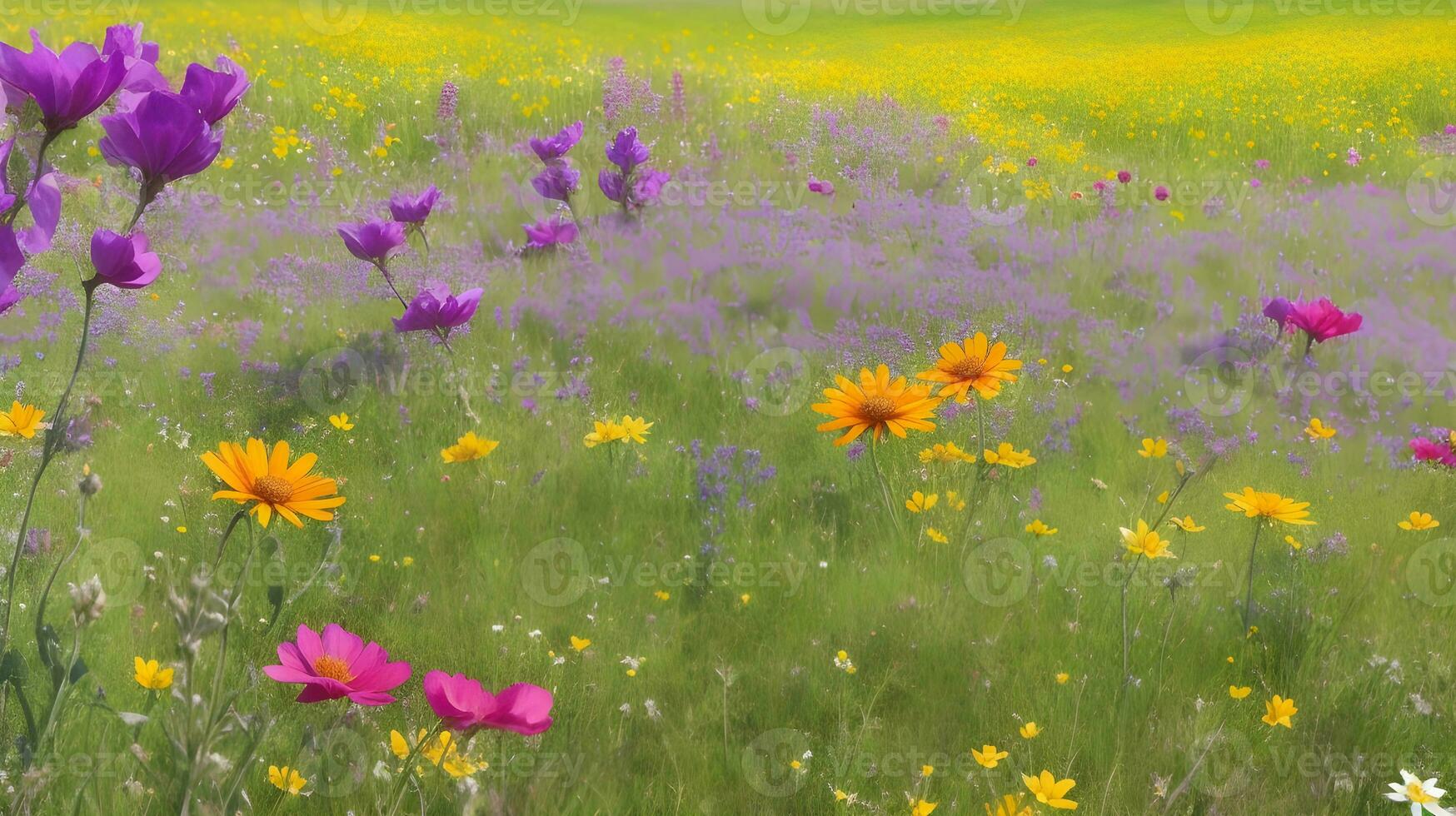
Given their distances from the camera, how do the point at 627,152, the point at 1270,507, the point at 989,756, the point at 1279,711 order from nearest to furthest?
1. the point at 989,756
2. the point at 1279,711
3. the point at 1270,507
4. the point at 627,152

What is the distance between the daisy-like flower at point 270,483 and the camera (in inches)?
57.2

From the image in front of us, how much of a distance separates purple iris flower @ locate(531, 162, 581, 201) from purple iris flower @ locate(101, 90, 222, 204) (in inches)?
150

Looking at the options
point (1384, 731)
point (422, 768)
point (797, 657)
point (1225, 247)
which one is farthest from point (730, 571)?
point (1225, 247)

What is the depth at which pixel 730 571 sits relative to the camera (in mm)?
2721

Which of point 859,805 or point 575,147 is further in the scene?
point 575,147

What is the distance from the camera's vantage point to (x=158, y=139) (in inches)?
50.7

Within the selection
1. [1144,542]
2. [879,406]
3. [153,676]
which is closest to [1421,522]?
[1144,542]

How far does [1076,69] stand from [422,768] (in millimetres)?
16209

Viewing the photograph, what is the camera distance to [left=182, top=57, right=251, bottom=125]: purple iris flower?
4.39 ft

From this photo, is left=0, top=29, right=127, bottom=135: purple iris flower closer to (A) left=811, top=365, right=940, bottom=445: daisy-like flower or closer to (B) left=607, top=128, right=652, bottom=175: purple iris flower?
(A) left=811, top=365, right=940, bottom=445: daisy-like flower

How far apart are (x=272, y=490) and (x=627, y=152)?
4.14 m

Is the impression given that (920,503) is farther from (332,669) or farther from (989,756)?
(332,669)

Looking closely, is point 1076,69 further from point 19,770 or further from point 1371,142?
point 19,770

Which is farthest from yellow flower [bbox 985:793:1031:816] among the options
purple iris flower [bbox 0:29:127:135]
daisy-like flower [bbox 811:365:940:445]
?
purple iris flower [bbox 0:29:127:135]
